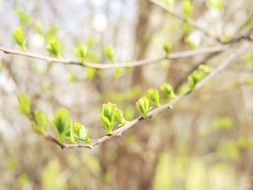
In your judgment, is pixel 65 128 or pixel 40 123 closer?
pixel 65 128

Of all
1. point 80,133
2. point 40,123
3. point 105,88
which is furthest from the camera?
point 105,88

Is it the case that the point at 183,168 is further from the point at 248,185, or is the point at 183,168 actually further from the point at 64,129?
the point at 64,129

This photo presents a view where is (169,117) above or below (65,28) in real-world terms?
below

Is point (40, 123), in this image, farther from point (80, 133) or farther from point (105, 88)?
point (105, 88)

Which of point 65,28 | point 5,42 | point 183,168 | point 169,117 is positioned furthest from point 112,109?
point 183,168

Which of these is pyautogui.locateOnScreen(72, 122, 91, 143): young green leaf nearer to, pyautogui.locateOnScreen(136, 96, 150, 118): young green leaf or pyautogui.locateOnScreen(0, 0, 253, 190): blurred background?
pyautogui.locateOnScreen(136, 96, 150, 118): young green leaf

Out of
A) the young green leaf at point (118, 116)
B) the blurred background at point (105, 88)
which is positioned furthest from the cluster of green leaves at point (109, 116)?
the blurred background at point (105, 88)

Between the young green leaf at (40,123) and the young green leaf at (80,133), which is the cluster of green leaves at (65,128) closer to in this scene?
the young green leaf at (80,133)

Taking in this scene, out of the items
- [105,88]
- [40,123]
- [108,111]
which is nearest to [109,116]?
[108,111]

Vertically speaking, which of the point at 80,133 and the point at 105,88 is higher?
the point at 105,88
